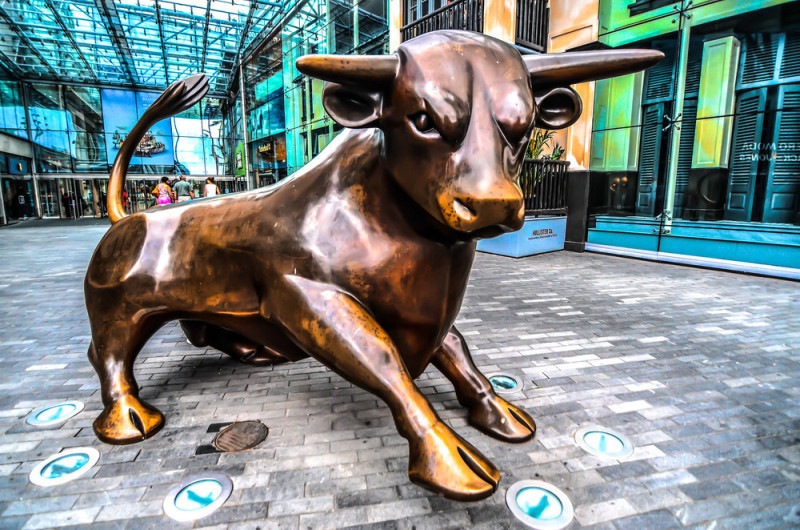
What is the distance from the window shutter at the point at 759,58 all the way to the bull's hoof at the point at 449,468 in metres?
9.10

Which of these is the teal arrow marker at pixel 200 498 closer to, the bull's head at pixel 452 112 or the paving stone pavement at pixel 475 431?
the paving stone pavement at pixel 475 431

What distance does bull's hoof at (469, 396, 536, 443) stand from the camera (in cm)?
204

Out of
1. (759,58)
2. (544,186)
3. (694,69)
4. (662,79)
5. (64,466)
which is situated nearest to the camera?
(64,466)

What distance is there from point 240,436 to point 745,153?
9.18 metres

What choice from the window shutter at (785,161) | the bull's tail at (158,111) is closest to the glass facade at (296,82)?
the window shutter at (785,161)

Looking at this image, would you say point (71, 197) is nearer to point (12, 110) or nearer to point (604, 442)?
point (12, 110)

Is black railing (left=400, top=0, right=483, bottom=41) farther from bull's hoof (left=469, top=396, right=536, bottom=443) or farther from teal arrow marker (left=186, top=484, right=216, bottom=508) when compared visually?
teal arrow marker (left=186, top=484, right=216, bottom=508)

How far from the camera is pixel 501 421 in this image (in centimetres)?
208

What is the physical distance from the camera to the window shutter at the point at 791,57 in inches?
270

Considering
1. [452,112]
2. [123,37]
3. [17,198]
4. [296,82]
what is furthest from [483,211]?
[17,198]

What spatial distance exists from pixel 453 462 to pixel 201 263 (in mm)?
1361

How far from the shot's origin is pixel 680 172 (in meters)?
8.12

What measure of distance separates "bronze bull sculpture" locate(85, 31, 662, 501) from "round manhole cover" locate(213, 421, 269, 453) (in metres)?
0.37

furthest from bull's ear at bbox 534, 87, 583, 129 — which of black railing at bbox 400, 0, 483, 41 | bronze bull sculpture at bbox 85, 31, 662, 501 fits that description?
black railing at bbox 400, 0, 483, 41
